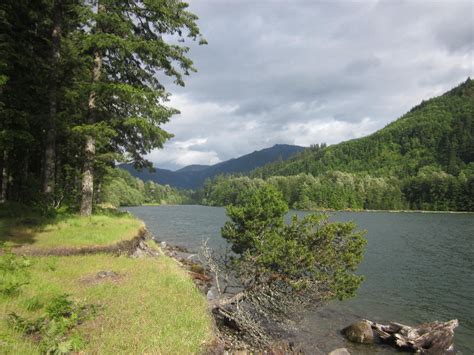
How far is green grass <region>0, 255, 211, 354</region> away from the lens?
702cm

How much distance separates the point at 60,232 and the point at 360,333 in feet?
53.5

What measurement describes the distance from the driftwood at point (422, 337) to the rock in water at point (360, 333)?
72cm

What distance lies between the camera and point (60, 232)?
52.7ft

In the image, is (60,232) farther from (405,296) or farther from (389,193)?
(389,193)

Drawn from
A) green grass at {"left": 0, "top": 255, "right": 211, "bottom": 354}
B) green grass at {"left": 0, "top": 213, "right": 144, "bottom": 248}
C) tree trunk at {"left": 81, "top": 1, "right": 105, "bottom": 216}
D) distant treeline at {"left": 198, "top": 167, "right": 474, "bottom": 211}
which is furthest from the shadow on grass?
distant treeline at {"left": 198, "top": 167, "right": 474, "bottom": 211}

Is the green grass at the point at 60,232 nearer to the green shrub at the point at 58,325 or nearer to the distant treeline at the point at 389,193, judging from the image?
the green shrub at the point at 58,325

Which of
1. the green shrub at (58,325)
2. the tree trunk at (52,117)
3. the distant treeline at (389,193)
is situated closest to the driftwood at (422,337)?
the green shrub at (58,325)

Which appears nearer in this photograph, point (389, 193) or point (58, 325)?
point (58, 325)

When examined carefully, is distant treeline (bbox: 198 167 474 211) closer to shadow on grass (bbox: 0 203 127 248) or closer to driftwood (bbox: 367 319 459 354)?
driftwood (bbox: 367 319 459 354)

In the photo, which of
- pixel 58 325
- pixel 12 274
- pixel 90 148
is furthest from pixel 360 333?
pixel 90 148

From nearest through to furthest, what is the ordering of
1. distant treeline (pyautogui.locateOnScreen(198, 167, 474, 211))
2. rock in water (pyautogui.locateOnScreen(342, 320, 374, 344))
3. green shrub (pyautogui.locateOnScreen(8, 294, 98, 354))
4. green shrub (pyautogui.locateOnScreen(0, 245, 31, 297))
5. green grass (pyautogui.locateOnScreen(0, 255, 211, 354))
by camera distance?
green shrub (pyautogui.locateOnScreen(8, 294, 98, 354)), green grass (pyautogui.locateOnScreen(0, 255, 211, 354)), green shrub (pyautogui.locateOnScreen(0, 245, 31, 297)), rock in water (pyautogui.locateOnScreen(342, 320, 374, 344)), distant treeline (pyautogui.locateOnScreen(198, 167, 474, 211))

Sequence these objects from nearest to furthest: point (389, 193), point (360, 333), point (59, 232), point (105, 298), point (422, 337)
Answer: point (105, 298)
point (59, 232)
point (422, 337)
point (360, 333)
point (389, 193)

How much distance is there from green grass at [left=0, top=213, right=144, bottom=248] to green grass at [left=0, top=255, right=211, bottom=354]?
1.62 m

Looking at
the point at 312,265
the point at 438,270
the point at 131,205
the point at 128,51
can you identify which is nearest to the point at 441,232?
the point at 438,270
